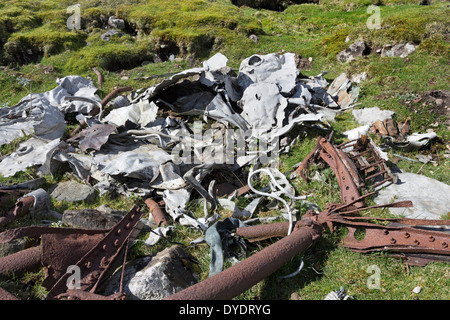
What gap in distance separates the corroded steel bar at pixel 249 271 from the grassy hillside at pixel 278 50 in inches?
14.8

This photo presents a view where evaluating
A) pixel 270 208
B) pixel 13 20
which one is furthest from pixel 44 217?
pixel 13 20

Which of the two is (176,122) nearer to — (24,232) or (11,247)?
(11,247)

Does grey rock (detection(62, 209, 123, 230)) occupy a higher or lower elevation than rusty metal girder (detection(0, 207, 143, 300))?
lower

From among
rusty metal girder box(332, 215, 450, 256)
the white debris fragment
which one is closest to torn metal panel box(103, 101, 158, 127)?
rusty metal girder box(332, 215, 450, 256)

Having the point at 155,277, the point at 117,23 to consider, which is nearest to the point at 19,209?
the point at 155,277

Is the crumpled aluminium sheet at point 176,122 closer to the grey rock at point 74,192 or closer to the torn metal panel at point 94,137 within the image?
the torn metal panel at point 94,137

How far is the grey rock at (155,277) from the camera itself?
277 cm

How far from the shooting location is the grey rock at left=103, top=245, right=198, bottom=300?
277 cm

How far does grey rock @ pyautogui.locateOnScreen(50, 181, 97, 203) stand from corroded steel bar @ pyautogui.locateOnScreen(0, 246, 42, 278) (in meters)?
1.59

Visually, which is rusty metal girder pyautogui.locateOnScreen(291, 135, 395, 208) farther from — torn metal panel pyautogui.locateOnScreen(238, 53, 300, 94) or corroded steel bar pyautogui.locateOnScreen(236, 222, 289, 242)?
torn metal panel pyautogui.locateOnScreen(238, 53, 300, 94)

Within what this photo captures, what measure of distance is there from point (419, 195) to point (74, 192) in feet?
17.6

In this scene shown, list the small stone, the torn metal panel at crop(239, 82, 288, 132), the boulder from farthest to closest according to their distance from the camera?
the boulder → the small stone → the torn metal panel at crop(239, 82, 288, 132)

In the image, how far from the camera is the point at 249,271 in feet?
8.47
